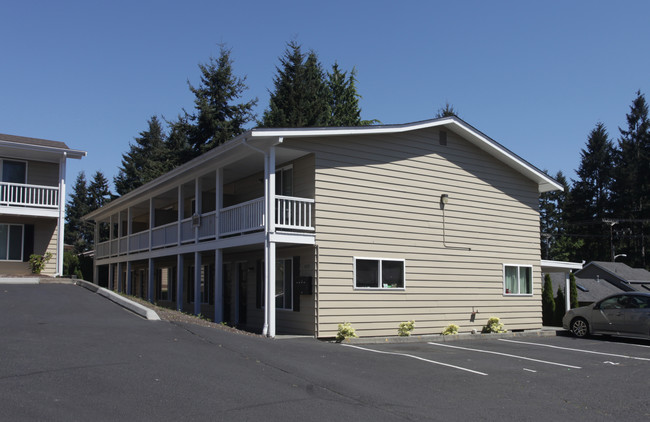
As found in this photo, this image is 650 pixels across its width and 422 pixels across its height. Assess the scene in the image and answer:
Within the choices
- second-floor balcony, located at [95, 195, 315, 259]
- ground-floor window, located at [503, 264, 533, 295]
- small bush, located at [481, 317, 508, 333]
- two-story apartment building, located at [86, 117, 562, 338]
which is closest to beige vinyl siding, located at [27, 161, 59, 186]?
second-floor balcony, located at [95, 195, 315, 259]

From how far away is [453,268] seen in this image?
18.5 meters

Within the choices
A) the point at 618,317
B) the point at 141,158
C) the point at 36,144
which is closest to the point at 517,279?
the point at 618,317

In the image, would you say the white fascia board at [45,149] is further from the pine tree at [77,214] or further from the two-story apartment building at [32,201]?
the pine tree at [77,214]

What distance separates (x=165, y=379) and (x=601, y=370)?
28.3ft

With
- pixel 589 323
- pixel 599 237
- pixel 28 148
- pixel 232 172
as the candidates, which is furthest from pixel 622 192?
pixel 28 148

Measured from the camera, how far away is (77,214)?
230 feet

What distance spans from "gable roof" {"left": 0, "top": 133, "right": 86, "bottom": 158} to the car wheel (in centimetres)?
1877

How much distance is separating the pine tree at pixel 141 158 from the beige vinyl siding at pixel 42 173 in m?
24.2

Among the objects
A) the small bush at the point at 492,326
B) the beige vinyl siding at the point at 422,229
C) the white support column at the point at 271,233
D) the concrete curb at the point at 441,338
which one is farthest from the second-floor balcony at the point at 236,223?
the small bush at the point at 492,326

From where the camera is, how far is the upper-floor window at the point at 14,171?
22.9 metres

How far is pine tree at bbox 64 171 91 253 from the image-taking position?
2717 inches

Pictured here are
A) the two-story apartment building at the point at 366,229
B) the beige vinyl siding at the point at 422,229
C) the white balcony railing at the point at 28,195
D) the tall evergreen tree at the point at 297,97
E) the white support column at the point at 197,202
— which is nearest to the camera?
the two-story apartment building at the point at 366,229

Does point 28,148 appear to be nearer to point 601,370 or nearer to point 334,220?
point 334,220

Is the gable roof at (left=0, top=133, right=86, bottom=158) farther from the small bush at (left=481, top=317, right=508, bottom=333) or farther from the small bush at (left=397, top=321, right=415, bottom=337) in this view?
the small bush at (left=481, top=317, right=508, bottom=333)
